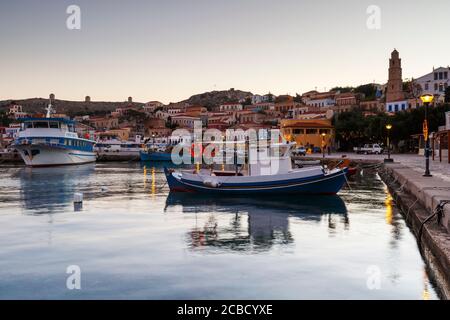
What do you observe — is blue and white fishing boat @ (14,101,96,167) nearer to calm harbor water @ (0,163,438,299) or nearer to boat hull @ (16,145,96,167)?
boat hull @ (16,145,96,167)

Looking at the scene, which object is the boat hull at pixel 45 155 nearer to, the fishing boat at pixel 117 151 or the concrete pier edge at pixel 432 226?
the fishing boat at pixel 117 151

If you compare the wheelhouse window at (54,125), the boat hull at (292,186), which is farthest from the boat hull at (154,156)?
the boat hull at (292,186)

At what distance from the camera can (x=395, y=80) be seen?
3504 inches

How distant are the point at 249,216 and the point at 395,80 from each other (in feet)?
259

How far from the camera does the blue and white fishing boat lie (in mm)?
54969

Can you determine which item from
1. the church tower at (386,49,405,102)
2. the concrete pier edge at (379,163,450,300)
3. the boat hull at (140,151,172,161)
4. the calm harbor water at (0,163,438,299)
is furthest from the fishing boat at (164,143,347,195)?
the church tower at (386,49,405,102)

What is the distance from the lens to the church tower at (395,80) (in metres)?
88.4

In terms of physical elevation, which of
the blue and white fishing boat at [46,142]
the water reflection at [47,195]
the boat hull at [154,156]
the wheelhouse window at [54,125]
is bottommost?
the water reflection at [47,195]

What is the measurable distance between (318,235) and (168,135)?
348 ft

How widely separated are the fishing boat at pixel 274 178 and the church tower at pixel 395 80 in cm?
7028

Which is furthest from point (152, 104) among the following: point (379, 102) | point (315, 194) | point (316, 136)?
point (315, 194)

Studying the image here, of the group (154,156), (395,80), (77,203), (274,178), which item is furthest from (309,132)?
(77,203)

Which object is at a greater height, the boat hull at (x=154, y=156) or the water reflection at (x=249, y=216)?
the boat hull at (x=154, y=156)
